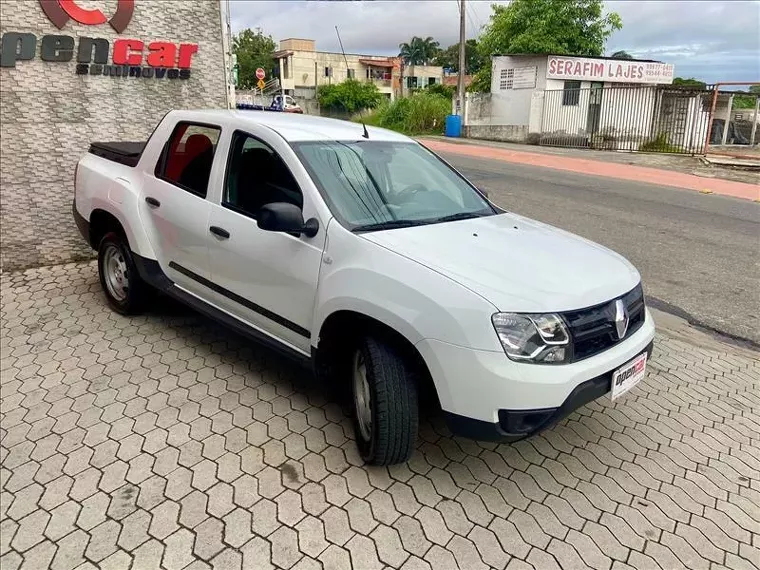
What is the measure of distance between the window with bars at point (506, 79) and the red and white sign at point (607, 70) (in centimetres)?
174

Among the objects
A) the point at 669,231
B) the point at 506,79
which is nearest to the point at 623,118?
the point at 506,79

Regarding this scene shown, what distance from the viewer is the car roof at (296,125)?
11.5 ft

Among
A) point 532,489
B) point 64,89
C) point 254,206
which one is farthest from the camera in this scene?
point 64,89

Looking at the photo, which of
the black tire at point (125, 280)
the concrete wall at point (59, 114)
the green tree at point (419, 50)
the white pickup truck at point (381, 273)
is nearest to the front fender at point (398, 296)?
the white pickup truck at point (381, 273)

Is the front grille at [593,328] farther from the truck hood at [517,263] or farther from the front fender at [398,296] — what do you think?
the front fender at [398,296]

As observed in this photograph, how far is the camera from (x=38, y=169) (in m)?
6.11

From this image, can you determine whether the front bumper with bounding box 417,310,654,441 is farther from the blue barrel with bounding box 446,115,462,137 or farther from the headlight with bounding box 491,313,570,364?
Answer: the blue barrel with bounding box 446,115,462,137

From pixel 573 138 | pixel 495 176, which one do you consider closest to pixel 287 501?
pixel 495 176

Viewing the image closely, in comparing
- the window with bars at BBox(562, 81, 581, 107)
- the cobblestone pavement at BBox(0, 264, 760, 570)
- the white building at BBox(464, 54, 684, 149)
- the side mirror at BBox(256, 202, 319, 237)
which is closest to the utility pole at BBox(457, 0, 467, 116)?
the white building at BBox(464, 54, 684, 149)

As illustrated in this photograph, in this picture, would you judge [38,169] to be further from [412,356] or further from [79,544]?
[412,356]

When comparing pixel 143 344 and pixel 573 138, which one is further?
pixel 573 138

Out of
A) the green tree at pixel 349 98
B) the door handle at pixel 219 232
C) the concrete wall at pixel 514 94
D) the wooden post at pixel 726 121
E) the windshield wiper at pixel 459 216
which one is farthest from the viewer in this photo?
the green tree at pixel 349 98

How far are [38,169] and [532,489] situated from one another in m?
5.93

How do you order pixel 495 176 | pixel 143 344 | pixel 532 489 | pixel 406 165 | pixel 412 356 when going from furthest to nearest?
pixel 495 176, pixel 143 344, pixel 406 165, pixel 532 489, pixel 412 356
